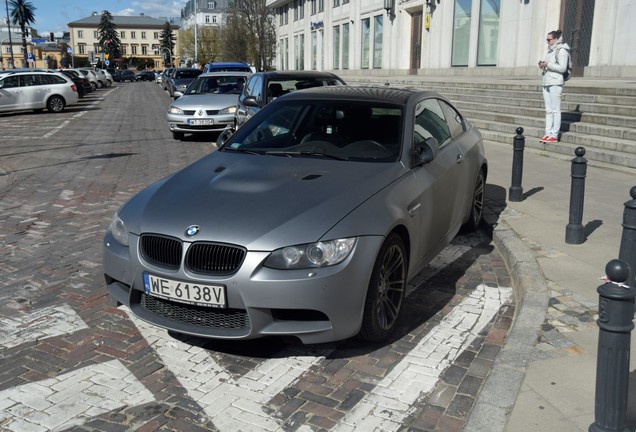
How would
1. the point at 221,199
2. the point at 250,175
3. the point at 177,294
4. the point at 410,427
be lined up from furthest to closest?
the point at 250,175 → the point at 221,199 → the point at 177,294 → the point at 410,427

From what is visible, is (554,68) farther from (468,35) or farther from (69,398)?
(468,35)

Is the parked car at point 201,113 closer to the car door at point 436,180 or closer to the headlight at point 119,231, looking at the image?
the car door at point 436,180

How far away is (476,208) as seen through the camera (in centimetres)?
674

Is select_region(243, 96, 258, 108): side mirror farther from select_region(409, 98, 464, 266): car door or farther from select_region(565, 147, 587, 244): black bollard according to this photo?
select_region(565, 147, 587, 244): black bollard

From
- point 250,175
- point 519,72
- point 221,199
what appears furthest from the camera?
point 519,72

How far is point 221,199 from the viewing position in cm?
400

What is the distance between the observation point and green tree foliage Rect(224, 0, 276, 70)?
205 ft

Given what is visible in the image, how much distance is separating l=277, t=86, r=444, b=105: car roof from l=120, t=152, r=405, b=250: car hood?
0.85m

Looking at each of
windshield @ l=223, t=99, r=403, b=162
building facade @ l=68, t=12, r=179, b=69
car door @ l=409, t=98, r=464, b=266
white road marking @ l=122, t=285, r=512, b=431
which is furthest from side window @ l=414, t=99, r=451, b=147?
building facade @ l=68, t=12, r=179, b=69

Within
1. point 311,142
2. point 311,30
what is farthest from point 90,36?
point 311,142

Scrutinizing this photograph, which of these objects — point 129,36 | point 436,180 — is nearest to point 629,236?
point 436,180

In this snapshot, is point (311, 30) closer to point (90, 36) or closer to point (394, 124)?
point (394, 124)

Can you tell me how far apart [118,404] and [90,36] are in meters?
169

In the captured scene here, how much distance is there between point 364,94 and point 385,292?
2023 millimetres
